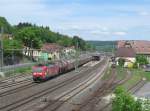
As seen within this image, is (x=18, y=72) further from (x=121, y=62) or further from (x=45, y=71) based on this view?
(x=121, y=62)

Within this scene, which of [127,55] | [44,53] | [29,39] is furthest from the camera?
[29,39]

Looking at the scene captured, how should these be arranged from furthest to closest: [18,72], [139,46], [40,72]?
[139,46], [18,72], [40,72]

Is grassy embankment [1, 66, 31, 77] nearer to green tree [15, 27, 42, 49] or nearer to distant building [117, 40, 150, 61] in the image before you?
green tree [15, 27, 42, 49]

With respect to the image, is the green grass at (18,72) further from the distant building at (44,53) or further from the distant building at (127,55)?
the distant building at (127,55)

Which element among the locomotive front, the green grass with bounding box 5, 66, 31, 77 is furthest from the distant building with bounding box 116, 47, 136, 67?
the locomotive front

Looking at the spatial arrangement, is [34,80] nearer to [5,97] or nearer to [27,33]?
[5,97]

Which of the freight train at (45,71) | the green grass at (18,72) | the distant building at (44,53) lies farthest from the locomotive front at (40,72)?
the distant building at (44,53)

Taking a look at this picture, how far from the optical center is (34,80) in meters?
64.2

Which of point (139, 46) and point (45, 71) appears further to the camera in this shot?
point (139, 46)

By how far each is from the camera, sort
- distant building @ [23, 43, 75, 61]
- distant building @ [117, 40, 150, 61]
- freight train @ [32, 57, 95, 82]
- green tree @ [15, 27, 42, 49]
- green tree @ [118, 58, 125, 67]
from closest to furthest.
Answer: freight train @ [32, 57, 95, 82] < distant building @ [23, 43, 75, 61] < green tree @ [118, 58, 125, 67] < green tree @ [15, 27, 42, 49] < distant building @ [117, 40, 150, 61]

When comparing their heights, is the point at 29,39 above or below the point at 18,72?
above

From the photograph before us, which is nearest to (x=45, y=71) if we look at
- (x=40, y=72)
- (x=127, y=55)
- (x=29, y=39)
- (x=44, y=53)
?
(x=40, y=72)

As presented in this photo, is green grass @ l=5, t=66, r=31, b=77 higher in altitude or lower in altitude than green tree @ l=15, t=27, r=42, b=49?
lower

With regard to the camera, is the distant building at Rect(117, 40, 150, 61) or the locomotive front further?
the distant building at Rect(117, 40, 150, 61)
